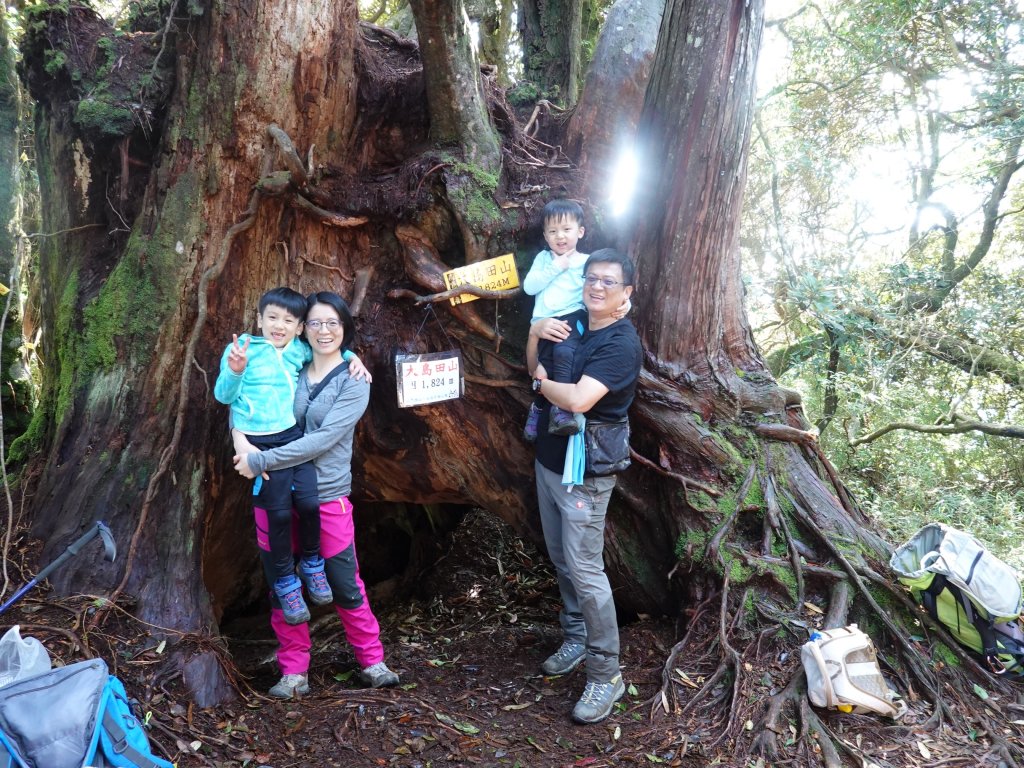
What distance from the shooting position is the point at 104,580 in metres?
3.39

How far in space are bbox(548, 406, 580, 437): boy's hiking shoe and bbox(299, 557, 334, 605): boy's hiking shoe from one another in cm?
140

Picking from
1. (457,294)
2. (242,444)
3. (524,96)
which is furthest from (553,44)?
(242,444)

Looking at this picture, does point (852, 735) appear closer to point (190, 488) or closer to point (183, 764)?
point (183, 764)

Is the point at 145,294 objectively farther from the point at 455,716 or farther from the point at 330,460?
the point at 455,716

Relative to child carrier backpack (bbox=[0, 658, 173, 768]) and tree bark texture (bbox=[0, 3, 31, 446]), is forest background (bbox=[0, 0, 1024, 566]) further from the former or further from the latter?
child carrier backpack (bbox=[0, 658, 173, 768])

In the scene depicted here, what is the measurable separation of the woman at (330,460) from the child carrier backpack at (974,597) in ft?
9.47

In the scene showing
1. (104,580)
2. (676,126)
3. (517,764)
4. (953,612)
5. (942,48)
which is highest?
(942,48)

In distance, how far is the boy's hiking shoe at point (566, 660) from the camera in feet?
12.2

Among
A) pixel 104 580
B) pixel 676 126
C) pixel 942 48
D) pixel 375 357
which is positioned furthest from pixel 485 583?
pixel 942 48

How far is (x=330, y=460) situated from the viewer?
3455 mm

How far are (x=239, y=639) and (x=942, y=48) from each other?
27.7 feet

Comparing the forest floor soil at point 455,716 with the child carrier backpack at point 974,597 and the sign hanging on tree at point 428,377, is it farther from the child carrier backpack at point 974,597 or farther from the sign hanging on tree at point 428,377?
the sign hanging on tree at point 428,377

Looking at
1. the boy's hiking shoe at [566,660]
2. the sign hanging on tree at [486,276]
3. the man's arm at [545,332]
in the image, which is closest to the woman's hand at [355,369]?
the sign hanging on tree at [486,276]

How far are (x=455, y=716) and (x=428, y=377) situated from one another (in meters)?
1.82
